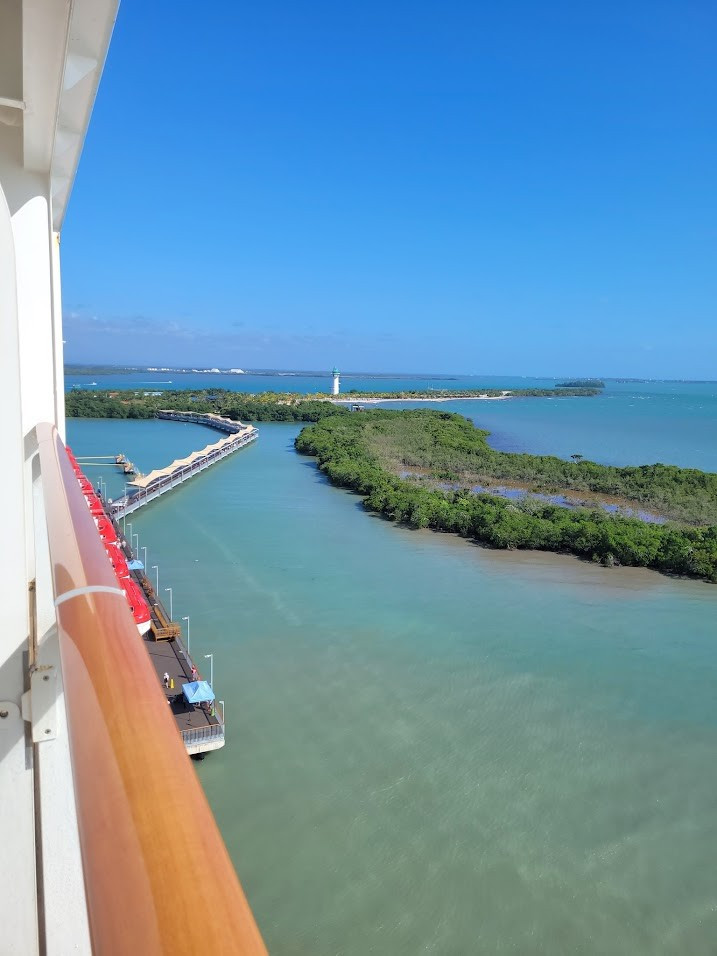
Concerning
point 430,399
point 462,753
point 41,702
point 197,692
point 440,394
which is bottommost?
point 462,753

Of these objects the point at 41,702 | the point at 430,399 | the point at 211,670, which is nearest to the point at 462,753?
the point at 211,670

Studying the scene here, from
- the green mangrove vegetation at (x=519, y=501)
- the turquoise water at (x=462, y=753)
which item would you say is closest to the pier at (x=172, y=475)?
the green mangrove vegetation at (x=519, y=501)

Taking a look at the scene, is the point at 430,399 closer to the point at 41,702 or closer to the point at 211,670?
the point at 211,670

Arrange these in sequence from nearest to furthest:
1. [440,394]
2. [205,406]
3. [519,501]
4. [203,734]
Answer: [203,734] < [519,501] < [205,406] < [440,394]

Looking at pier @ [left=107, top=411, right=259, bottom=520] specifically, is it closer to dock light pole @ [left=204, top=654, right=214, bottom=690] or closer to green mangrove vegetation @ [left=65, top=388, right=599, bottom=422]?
dock light pole @ [left=204, top=654, right=214, bottom=690]

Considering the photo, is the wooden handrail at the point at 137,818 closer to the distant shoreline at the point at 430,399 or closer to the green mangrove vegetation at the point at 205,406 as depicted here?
the green mangrove vegetation at the point at 205,406

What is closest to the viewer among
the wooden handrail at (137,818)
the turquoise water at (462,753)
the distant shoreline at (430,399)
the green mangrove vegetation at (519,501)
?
the wooden handrail at (137,818)
